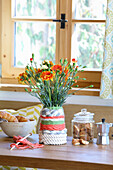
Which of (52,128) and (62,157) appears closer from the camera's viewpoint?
(62,157)

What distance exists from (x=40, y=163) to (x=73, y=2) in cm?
182

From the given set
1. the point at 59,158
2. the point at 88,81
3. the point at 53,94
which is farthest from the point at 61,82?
the point at 88,81


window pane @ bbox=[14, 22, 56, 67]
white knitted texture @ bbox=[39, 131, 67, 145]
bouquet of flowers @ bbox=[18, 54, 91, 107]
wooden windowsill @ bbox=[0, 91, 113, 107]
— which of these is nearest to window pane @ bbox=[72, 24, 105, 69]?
window pane @ bbox=[14, 22, 56, 67]

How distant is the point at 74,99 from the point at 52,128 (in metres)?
0.99

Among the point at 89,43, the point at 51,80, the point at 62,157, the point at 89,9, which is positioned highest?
the point at 89,9

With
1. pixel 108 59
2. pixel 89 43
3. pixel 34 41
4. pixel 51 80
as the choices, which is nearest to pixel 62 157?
pixel 51 80

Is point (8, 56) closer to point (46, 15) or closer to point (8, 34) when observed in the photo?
point (8, 34)

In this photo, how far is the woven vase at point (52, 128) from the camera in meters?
1.82

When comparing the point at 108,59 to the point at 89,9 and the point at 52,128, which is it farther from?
the point at 52,128

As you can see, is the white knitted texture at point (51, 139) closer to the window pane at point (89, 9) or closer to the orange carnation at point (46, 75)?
the orange carnation at point (46, 75)

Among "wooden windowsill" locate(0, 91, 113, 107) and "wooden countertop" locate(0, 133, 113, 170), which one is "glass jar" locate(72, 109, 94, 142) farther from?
"wooden windowsill" locate(0, 91, 113, 107)

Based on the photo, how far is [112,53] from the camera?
276 cm

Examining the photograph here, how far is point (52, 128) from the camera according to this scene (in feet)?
6.01

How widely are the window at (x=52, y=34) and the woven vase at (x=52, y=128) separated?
1281 millimetres
